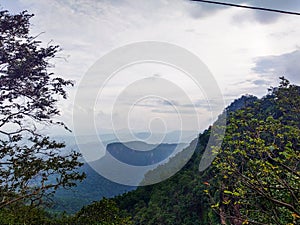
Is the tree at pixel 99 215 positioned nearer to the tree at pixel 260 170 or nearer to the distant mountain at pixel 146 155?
the tree at pixel 260 170

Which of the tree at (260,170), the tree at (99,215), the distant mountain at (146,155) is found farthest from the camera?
the distant mountain at (146,155)

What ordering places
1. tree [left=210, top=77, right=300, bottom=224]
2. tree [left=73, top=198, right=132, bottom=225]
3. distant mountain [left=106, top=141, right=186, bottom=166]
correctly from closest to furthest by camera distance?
tree [left=210, top=77, right=300, bottom=224] → tree [left=73, top=198, right=132, bottom=225] → distant mountain [left=106, top=141, right=186, bottom=166]

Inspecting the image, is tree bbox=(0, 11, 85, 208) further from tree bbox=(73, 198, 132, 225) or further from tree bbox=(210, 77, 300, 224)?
tree bbox=(210, 77, 300, 224)

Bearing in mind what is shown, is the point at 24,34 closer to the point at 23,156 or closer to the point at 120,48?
the point at 23,156

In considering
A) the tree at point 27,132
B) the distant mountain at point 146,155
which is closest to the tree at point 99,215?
the tree at point 27,132

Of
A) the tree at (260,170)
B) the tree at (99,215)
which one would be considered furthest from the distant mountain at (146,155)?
the tree at (99,215)

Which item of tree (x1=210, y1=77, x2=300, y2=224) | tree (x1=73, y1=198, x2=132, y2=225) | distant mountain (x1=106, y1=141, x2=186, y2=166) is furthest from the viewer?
distant mountain (x1=106, y1=141, x2=186, y2=166)

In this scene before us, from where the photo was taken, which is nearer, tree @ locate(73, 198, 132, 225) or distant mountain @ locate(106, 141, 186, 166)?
tree @ locate(73, 198, 132, 225)

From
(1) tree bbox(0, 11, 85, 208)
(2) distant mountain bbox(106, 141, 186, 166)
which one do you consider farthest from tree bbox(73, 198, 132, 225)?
(2) distant mountain bbox(106, 141, 186, 166)

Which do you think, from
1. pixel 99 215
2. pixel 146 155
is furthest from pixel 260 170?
pixel 146 155

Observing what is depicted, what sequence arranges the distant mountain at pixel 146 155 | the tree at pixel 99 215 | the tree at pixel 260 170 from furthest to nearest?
1. the distant mountain at pixel 146 155
2. the tree at pixel 99 215
3. the tree at pixel 260 170

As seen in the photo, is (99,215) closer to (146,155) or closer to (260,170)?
(260,170)

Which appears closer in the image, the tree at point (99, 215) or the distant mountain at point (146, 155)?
the tree at point (99, 215)

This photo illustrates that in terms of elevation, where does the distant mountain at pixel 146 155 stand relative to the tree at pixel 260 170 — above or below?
above
